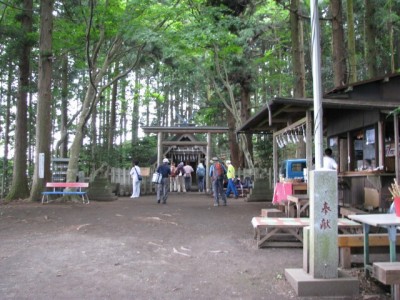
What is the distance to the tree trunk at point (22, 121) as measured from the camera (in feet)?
59.5

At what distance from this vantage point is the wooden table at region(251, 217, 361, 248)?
25.6 feet

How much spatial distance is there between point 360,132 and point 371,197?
93.2 inches

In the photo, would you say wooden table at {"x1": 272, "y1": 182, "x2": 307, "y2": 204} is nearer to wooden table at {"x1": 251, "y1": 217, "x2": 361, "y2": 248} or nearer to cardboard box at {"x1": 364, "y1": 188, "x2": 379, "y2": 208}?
cardboard box at {"x1": 364, "y1": 188, "x2": 379, "y2": 208}

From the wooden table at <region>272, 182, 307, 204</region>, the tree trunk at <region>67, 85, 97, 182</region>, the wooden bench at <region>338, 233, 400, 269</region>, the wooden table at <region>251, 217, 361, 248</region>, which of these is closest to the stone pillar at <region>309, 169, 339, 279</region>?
the wooden bench at <region>338, 233, 400, 269</region>

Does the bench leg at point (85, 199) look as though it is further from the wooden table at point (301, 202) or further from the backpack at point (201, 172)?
the wooden table at point (301, 202)

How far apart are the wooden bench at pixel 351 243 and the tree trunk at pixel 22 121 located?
1523cm

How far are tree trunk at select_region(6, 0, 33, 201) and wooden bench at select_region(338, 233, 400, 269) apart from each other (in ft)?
50.0

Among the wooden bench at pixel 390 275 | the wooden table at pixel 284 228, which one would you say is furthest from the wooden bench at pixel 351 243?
the wooden bench at pixel 390 275

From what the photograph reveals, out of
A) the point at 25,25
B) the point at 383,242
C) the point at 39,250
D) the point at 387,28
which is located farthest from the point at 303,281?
the point at 387,28

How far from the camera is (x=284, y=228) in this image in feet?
27.0

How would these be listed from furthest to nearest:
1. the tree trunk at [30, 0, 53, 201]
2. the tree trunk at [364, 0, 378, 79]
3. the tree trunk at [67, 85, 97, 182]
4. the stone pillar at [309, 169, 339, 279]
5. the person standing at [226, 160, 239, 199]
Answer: the person standing at [226, 160, 239, 199] < the tree trunk at [67, 85, 97, 182] < the tree trunk at [364, 0, 378, 79] < the tree trunk at [30, 0, 53, 201] < the stone pillar at [309, 169, 339, 279]

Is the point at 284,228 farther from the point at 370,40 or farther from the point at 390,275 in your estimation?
the point at 370,40

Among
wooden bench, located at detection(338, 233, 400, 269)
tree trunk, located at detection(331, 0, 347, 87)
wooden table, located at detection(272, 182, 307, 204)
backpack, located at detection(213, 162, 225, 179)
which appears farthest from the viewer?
backpack, located at detection(213, 162, 225, 179)

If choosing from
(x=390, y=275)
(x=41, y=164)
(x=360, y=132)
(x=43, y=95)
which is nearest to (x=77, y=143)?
(x=41, y=164)
